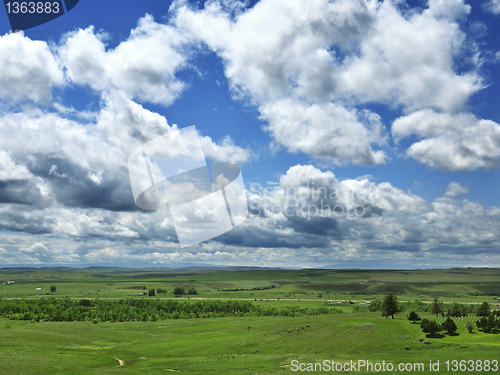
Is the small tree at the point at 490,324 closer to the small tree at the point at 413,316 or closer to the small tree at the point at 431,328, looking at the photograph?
the small tree at the point at 431,328

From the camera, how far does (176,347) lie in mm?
79250

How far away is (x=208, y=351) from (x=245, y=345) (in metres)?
8.30

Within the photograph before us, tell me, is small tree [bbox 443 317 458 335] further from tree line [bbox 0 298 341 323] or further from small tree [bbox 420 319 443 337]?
tree line [bbox 0 298 341 323]

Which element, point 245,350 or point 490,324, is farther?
point 245,350

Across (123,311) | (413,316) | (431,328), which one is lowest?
(123,311)

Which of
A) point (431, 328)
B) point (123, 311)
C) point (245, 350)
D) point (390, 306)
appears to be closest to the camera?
point (431, 328)

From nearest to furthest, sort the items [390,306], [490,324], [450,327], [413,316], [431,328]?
Answer: [431,328], [450,327], [490,324], [413,316], [390,306]

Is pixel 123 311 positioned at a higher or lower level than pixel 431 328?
lower

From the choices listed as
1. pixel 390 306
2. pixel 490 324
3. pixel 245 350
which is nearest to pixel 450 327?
pixel 490 324

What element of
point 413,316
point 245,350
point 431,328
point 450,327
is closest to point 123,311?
point 245,350

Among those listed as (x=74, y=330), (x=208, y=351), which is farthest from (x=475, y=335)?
(x=74, y=330)

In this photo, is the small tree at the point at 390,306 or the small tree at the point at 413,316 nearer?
the small tree at the point at 413,316

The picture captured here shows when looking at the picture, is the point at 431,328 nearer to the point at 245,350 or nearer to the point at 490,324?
the point at 490,324

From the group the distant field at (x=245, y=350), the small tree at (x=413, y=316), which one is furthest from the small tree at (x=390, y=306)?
the distant field at (x=245, y=350)
